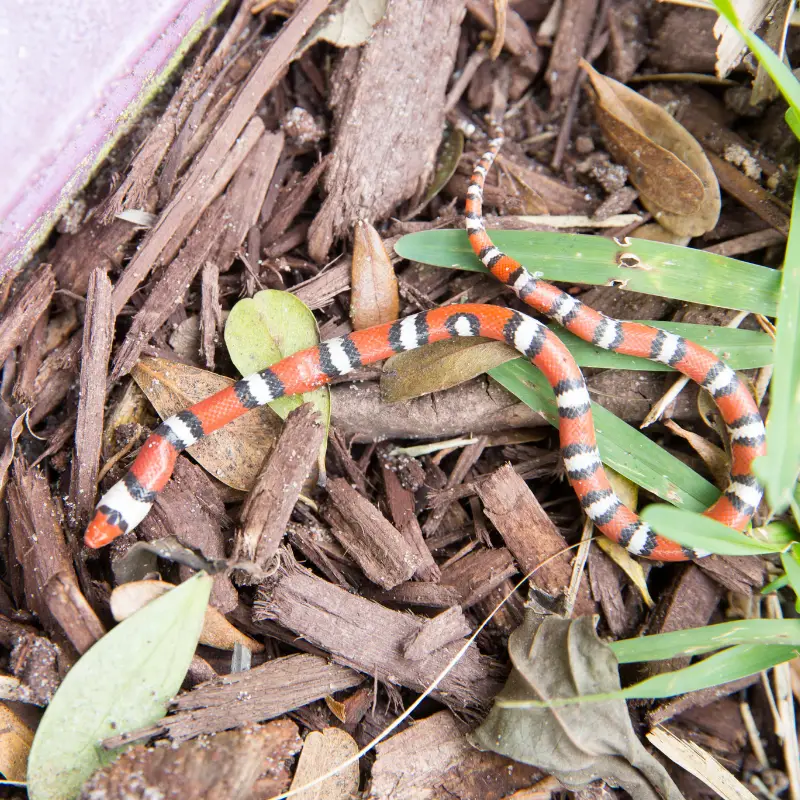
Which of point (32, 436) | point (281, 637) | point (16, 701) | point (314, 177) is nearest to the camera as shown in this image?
point (16, 701)

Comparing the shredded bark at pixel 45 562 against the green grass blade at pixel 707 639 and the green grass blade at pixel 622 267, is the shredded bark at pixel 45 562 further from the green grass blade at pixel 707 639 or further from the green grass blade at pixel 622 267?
the green grass blade at pixel 707 639

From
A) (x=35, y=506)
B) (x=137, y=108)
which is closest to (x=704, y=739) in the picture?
(x=35, y=506)

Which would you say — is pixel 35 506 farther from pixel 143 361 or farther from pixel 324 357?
pixel 324 357

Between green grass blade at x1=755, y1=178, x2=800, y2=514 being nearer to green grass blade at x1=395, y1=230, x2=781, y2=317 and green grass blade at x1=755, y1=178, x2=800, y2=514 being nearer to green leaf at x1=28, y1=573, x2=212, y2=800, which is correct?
green grass blade at x1=395, y1=230, x2=781, y2=317

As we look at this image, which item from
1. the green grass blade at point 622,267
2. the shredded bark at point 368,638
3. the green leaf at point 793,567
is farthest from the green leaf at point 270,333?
the green leaf at point 793,567

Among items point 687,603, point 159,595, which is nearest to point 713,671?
point 687,603

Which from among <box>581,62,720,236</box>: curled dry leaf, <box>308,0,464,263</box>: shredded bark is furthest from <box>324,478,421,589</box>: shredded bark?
<box>581,62,720,236</box>: curled dry leaf
